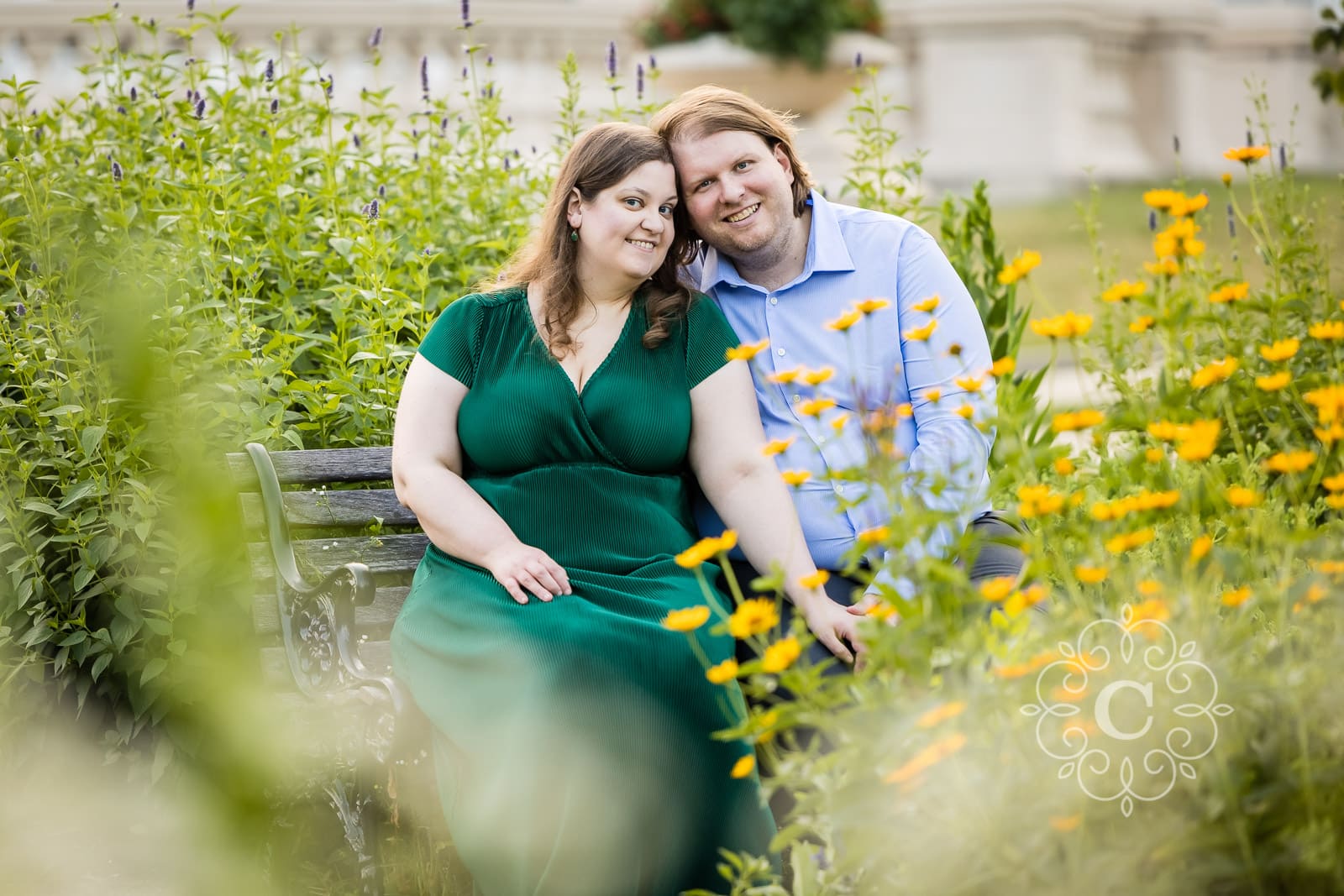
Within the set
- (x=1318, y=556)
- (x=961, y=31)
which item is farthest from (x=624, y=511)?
(x=961, y=31)

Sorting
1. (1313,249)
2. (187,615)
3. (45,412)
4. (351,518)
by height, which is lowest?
(187,615)

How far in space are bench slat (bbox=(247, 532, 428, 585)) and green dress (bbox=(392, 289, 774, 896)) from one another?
0.57 feet

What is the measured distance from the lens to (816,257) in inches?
110

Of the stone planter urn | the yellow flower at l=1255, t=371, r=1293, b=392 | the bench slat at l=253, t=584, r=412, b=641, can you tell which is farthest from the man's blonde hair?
the stone planter urn

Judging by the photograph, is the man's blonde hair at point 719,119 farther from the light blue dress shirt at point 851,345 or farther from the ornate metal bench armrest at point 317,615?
the ornate metal bench armrest at point 317,615

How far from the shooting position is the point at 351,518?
8.98 ft

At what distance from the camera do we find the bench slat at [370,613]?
262cm

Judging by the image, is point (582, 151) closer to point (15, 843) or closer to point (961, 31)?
point (15, 843)

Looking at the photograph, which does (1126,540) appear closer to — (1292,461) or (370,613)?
(1292,461)

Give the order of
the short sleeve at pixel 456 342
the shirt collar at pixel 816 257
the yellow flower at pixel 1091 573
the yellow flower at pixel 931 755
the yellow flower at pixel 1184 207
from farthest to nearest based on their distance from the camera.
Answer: the shirt collar at pixel 816 257 → the short sleeve at pixel 456 342 → the yellow flower at pixel 1184 207 → the yellow flower at pixel 1091 573 → the yellow flower at pixel 931 755

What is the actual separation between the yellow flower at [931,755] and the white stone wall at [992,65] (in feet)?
25.9

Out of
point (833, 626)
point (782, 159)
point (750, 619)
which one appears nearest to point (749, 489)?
point (833, 626)

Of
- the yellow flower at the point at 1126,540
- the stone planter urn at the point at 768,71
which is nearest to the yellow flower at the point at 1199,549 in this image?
the yellow flower at the point at 1126,540

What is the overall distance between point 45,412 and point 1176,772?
2272mm
